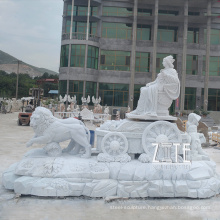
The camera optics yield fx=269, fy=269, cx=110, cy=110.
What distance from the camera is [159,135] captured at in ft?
18.2

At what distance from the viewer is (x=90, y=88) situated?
2620 centimetres

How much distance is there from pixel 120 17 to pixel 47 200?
24386 millimetres

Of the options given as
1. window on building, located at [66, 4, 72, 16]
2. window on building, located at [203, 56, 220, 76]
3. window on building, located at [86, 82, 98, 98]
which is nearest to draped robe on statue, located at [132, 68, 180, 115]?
window on building, located at [86, 82, 98, 98]

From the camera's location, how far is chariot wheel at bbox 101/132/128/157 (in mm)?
5484

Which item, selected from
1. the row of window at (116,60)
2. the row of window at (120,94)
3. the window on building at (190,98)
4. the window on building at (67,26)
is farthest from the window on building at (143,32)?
the window on building at (67,26)

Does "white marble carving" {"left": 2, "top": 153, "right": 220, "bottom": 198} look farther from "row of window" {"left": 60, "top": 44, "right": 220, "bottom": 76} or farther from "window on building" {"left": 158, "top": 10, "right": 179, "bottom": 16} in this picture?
"window on building" {"left": 158, "top": 10, "right": 179, "bottom": 16}

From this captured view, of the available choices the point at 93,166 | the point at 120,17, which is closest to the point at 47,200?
the point at 93,166

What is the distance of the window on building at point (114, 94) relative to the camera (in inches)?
1049

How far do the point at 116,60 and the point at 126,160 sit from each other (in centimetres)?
2195

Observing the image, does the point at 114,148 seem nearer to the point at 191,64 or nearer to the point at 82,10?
the point at 191,64

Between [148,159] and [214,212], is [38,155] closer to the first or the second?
[148,159]

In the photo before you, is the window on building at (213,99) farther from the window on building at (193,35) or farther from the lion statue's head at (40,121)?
the lion statue's head at (40,121)

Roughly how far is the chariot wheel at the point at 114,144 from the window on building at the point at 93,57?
2112 centimetres

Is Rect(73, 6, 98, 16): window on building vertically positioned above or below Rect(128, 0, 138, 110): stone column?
above
